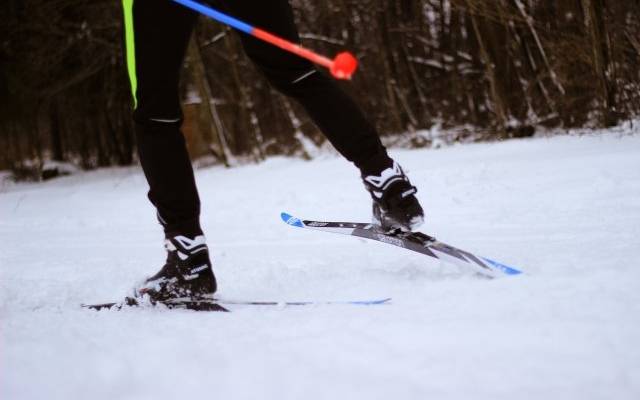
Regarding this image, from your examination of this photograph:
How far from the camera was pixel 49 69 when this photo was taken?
991 centimetres

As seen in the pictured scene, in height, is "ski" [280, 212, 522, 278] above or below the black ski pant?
below

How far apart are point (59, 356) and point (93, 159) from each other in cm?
1273

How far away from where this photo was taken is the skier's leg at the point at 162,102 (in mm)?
1487

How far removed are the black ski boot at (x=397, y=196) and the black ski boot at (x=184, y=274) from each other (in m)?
0.61

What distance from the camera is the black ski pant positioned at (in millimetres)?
1498

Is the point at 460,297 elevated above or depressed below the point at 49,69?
below

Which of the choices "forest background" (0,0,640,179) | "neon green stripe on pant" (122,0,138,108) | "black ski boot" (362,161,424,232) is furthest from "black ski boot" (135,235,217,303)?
"forest background" (0,0,640,179)

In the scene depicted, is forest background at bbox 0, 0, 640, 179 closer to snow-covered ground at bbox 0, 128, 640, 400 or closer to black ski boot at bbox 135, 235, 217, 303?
snow-covered ground at bbox 0, 128, 640, 400

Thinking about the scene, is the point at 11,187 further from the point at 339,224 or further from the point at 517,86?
the point at 339,224

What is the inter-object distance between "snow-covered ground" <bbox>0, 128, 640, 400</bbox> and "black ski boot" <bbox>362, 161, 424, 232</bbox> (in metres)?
0.19

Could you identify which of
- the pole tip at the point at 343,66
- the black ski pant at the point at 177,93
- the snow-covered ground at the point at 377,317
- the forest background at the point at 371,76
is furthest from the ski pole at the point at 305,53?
the forest background at the point at 371,76

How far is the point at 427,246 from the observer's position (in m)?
1.62

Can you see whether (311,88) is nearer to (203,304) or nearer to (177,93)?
(177,93)

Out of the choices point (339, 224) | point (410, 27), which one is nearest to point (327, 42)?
point (410, 27)
